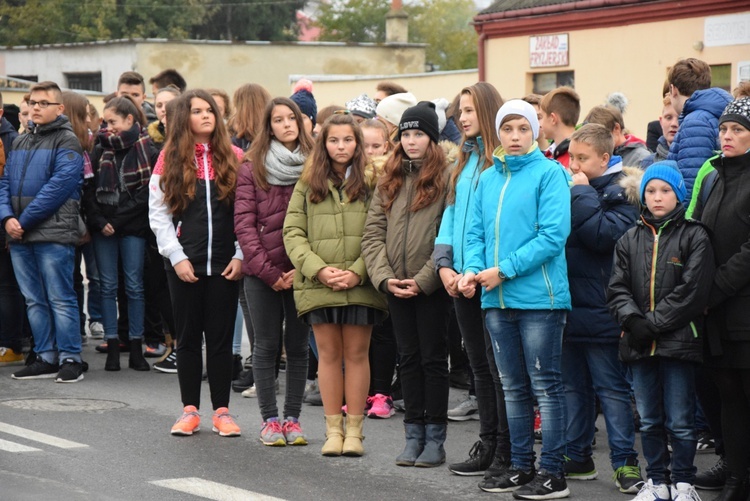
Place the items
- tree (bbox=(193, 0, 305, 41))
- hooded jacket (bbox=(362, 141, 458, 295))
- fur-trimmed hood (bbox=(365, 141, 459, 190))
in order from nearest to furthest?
hooded jacket (bbox=(362, 141, 458, 295)) < fur-trimmed hood (bbox=(365, 141, 459, 190)) < tree (bbox=(193, 0, 305, 41))

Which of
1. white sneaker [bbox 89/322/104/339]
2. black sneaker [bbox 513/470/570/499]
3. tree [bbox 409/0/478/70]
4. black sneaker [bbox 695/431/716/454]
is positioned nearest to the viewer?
black sneaker [bbox 513/470/570/499]


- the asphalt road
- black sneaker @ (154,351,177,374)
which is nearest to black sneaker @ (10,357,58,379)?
the asphalt road

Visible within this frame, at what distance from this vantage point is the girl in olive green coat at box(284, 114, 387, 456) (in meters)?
7.48

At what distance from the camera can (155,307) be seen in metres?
11.4

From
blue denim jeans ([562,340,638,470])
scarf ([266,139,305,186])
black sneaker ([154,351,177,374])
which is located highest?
scarf ([266,139,305,186])

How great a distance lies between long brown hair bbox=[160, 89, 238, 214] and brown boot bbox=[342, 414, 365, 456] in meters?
1.75

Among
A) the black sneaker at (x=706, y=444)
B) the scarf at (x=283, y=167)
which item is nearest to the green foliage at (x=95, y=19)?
the scarf at (x=283, y=167)

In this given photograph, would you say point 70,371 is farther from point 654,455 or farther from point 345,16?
point 345,16

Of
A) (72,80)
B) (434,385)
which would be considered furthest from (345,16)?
(434,385)

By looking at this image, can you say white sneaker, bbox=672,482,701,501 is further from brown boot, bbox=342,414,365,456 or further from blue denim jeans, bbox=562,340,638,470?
brown boot, bbox=342,414,365,456

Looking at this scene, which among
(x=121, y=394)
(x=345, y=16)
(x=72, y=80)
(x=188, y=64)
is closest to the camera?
(x=121, y=394)

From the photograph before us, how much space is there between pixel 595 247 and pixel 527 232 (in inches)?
20.1

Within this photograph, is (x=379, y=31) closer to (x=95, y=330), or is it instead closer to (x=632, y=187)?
(x=95, y=330)

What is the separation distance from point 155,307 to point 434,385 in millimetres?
4806
